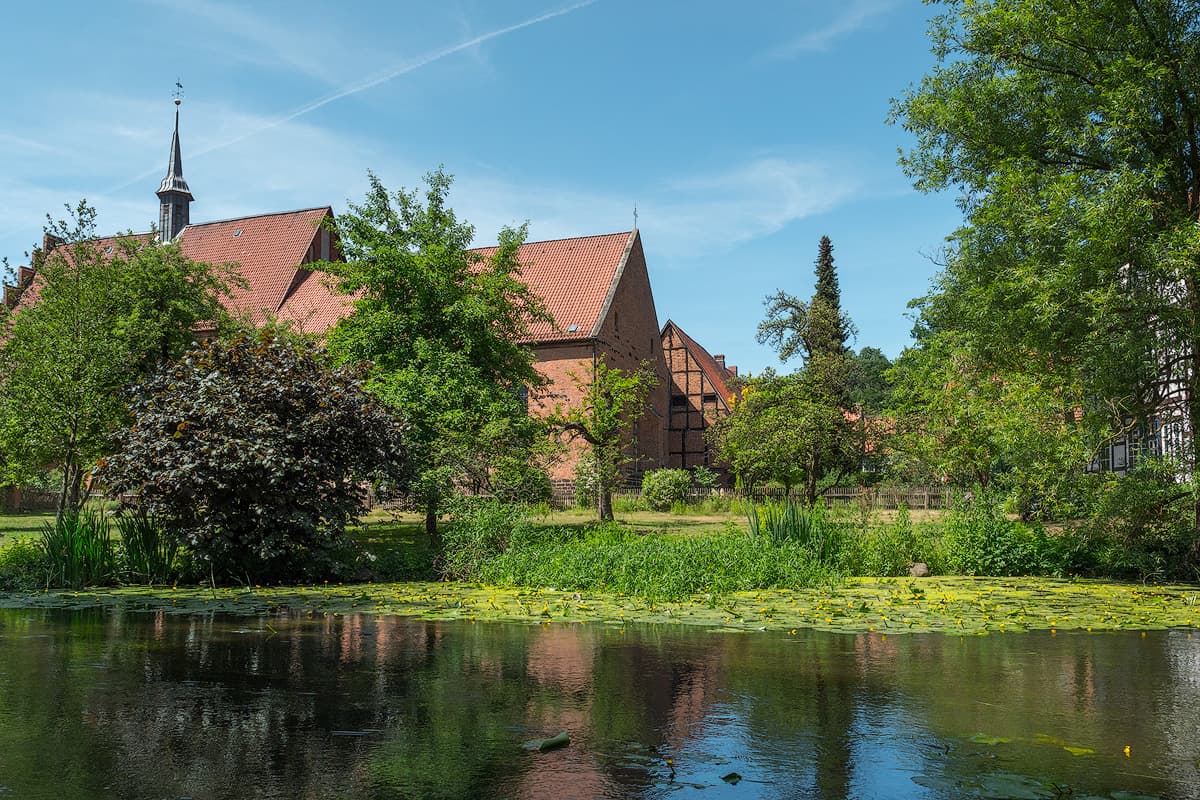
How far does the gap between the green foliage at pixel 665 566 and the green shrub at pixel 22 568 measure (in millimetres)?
6932

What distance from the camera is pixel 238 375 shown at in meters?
15.0

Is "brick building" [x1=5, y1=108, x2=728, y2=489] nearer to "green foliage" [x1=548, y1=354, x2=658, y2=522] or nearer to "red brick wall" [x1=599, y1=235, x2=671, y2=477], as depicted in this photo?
"red brick wall" [x1=599, y1=235, x2=671, y2=477]

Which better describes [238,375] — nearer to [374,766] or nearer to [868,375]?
[374,766]

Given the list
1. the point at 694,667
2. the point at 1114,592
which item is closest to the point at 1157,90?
the point at 1114,592

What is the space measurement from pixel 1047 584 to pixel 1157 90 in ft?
28.4

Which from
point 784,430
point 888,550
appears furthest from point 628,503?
point 888,550

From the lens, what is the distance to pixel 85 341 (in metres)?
18.5

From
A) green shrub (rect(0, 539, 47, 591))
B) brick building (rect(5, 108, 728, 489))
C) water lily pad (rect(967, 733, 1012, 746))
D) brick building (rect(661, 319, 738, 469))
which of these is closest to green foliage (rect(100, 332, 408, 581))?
green shrub (rect(0, 539, 47, 591))

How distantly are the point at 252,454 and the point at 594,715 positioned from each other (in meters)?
9.73

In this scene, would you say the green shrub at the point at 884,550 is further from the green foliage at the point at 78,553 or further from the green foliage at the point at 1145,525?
the green foliage at the point at 78,553

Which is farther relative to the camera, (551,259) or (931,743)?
(551,259)

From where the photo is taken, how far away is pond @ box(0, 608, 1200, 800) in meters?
4.23

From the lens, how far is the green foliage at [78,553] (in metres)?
14.2

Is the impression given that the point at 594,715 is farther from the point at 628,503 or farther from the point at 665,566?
the point at 628,503
